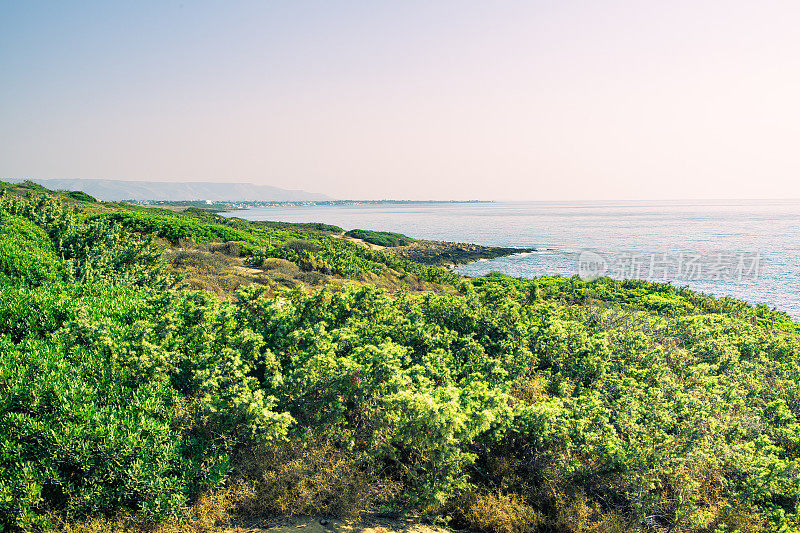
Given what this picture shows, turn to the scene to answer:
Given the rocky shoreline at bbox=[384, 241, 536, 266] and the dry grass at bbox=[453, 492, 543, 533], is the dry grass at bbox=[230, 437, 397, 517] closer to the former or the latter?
the dry grass at bbox=[453, 492, 543, 533]

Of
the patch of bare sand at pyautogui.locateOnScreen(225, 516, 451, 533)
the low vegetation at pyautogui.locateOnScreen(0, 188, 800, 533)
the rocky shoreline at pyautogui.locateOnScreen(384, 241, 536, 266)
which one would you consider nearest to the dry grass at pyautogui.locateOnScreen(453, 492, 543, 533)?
the low vegetation at pyautogui.locateOnScreen(0, 188, 800, 533)

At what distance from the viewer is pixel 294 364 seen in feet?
23.8

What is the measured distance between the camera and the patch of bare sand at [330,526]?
6105mm

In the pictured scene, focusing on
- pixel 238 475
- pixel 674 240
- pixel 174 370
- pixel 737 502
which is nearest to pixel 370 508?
pixel 238 475

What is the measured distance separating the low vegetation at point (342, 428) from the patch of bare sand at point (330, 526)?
0.16 metres

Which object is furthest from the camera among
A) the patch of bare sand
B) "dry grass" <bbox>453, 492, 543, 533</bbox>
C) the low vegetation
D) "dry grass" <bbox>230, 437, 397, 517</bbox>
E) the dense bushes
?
the dense bushes

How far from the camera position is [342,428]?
700cm

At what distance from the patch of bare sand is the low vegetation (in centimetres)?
16

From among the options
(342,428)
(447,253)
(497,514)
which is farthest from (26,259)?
(447,253)

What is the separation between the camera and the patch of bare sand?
6105 millimetres

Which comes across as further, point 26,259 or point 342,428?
point 26,259

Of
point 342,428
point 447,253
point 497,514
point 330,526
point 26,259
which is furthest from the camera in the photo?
point 447,253

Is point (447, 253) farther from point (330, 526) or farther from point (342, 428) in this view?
point (330, 526)

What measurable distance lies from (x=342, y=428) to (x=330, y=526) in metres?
1.39
